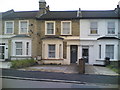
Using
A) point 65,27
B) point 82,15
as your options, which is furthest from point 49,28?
point 82,15

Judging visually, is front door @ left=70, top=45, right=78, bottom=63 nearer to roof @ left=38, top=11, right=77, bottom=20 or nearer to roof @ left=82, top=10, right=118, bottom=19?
roof @ left=38, top=11, right=77, bottom=20

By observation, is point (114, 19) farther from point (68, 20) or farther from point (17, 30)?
point (17, 30)

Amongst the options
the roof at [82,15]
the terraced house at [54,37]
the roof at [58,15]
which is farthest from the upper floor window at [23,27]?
the roof at [58,15]

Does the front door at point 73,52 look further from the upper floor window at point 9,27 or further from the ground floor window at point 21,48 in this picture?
the upper floor window at point 9,27

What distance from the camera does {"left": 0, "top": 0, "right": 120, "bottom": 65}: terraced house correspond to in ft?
76.7

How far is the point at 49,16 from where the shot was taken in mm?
25109

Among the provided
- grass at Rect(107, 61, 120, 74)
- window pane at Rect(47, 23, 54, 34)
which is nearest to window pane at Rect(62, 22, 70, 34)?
window pane at Rect(47, 23, 54, 34)

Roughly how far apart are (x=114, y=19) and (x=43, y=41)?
10058 mm

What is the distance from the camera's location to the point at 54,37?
23.5 metres

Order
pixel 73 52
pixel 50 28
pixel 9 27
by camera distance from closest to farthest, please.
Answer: pixel 73 52
pixel 50 28
pixel 9 27

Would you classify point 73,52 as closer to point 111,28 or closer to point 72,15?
point 72,15

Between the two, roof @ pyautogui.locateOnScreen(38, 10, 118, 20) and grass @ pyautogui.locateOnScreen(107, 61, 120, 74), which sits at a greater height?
roof @ pyautogui.locateOnScreen(38, 10, 118, 20)

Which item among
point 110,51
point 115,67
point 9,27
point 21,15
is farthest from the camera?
point 21,15

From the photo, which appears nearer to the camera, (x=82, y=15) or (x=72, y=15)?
(x=82, y=15)
